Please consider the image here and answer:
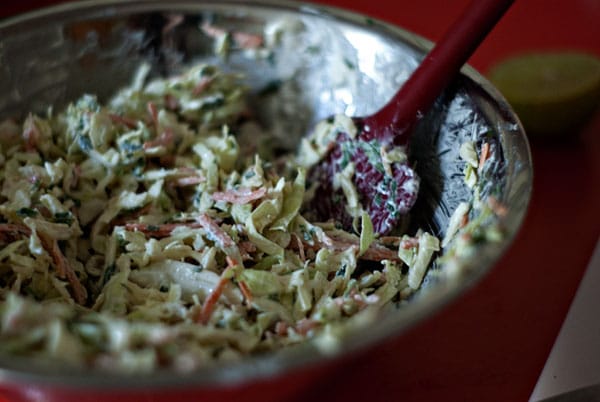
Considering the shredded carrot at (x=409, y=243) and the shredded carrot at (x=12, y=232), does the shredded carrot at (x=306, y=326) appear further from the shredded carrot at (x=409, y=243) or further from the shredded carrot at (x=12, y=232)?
the shredded carrot at (x=12, y=232)

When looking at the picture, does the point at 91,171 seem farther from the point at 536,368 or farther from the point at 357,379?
the point at 536,368

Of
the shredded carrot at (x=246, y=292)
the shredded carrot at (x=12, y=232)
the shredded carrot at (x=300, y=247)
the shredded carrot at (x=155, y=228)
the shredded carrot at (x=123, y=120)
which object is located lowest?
the shredded carrot at (x=12, y=232)

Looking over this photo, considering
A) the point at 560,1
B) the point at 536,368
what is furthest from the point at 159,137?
the point at 560,1

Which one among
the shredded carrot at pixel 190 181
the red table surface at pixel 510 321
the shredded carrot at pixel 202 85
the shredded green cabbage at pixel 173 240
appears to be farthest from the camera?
the shredded carrot at pixel 202 85

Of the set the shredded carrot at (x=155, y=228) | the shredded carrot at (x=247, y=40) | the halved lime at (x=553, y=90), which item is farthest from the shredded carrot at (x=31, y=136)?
the halved lime at (x=553, y=90)

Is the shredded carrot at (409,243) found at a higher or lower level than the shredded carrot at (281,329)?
higher
